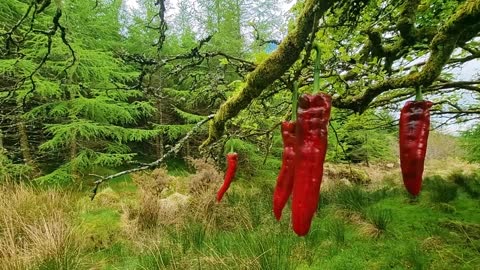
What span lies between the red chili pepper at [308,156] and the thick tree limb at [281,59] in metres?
0.14

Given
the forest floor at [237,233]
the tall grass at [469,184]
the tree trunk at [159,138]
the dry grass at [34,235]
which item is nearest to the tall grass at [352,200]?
the forest floor at [237,233]

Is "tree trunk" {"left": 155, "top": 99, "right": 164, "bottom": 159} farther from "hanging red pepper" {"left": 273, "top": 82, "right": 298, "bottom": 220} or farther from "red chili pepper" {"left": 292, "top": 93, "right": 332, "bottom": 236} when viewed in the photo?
"red chili pepper" {"left": 292, "top": 93, "right": 332, "bottom": 236}

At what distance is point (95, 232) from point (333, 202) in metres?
3.90

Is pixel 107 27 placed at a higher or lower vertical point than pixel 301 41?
higher

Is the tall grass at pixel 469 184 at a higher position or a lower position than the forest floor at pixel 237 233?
higher

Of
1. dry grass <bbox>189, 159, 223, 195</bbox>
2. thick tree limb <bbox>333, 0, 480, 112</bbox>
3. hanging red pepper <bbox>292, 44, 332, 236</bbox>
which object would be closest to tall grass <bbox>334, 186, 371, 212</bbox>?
dry grass <bbox>189, 159, 223, 195</bbox>

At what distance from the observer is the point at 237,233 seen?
4551 millimetres

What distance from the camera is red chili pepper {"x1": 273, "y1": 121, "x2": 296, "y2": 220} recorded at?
3.44 ft

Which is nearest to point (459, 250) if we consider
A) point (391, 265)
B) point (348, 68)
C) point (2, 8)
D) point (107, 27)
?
point (391, 265)

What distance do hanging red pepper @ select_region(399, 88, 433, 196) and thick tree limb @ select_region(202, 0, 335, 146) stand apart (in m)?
0.39

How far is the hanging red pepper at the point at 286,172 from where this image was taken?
1.04 meters

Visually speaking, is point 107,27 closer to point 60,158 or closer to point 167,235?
point 60,158

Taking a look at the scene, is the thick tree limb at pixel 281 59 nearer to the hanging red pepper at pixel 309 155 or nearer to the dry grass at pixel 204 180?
the hanging red pepper at pixel 309 155

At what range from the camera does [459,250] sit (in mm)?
3615
